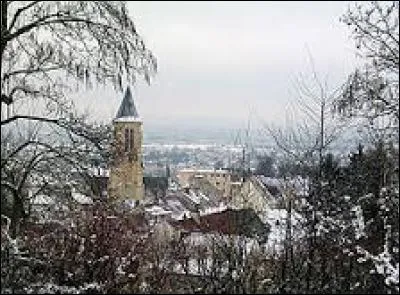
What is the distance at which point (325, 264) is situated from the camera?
8219 mm

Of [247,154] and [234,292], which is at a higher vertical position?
[247,154]

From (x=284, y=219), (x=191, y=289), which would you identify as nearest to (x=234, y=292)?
(x=191, y=289)

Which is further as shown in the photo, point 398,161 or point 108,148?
point 108,148

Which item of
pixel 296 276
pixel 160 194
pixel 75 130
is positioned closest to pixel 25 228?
pixel 75 130

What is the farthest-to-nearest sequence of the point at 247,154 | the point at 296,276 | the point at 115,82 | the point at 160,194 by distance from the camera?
the point at 160,194
the point at 247,154
the point at 115,82
the point at 296,276

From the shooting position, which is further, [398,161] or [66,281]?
[398,161]

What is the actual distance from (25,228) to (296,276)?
330cm

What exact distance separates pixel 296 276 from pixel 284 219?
10.3 feet

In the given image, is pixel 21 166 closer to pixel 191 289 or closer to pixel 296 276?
pixel 191 289

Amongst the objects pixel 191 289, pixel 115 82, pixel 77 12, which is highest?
pixel 77 12

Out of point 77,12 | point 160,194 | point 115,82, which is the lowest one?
point 160,194

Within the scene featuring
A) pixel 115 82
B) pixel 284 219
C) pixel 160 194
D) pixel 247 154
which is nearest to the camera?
pixel 115 82

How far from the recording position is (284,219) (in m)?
11.1

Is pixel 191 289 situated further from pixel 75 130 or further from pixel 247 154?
pixel 247 154
